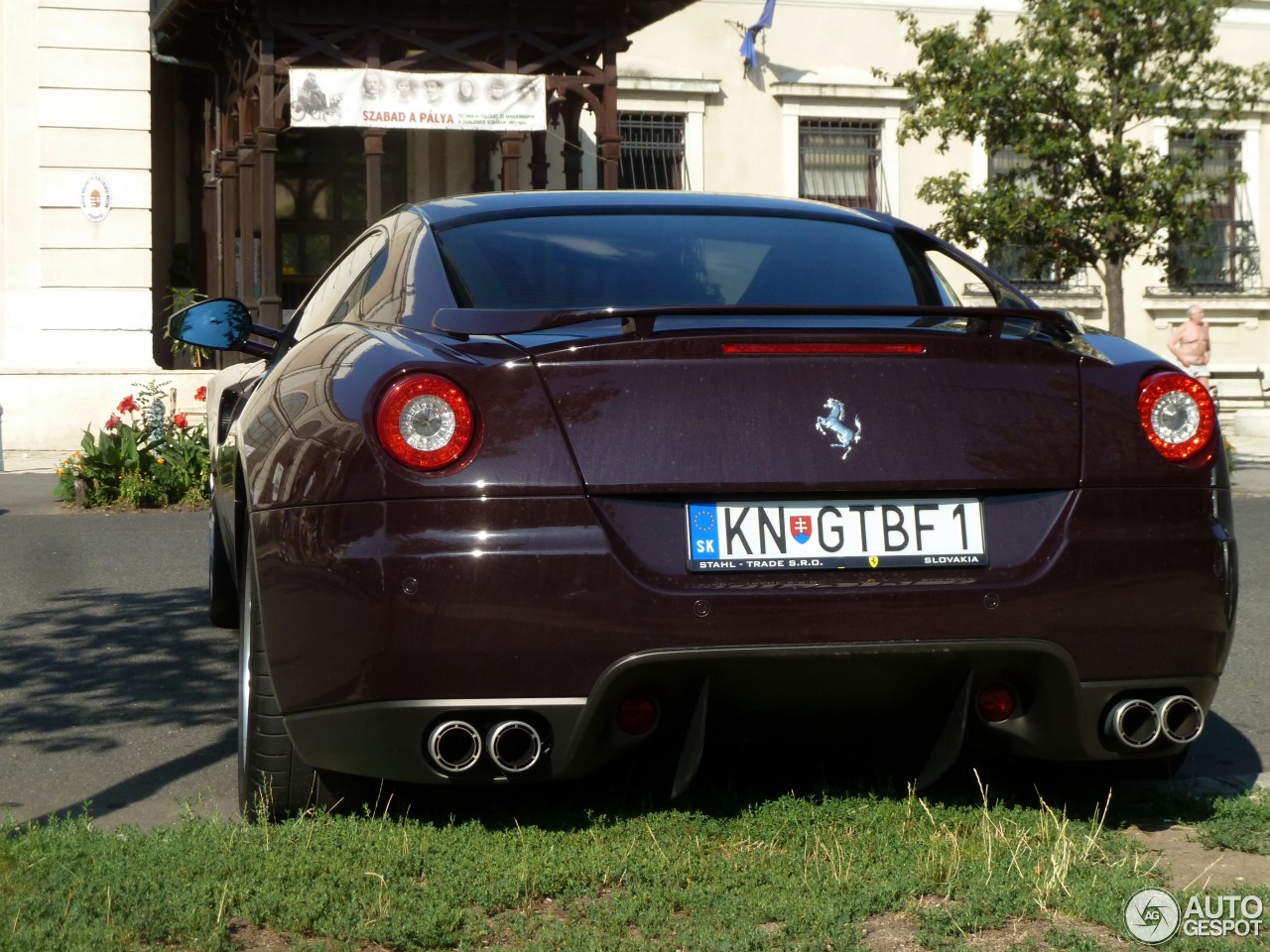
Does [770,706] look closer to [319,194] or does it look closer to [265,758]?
[265,758]

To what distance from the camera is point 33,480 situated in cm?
1412

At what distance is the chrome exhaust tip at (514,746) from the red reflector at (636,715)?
0.18m

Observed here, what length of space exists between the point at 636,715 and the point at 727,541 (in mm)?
396

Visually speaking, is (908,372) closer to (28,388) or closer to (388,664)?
(388,664)

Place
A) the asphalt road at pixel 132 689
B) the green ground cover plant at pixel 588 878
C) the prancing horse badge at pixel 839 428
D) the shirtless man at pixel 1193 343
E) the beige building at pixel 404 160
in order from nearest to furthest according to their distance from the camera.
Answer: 1. the green ground cover plant at pixel 588 878
2. the prancing horse badge at pixel 839 428
3. the asphalt road at pixel 132 689
4. the beige building at pixel 404 160
5. the shirtless man at pixel 1193 343

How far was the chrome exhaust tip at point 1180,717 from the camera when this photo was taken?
3.43 metres

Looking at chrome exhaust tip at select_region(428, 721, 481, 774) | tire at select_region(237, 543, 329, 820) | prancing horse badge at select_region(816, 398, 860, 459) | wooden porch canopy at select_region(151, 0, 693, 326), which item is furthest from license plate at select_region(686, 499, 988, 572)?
wooden porch canopy at select_region(151, 0, 693, 326)

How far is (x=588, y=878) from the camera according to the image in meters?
3.35

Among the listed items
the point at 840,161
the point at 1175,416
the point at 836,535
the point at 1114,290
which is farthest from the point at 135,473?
the point at 840,161

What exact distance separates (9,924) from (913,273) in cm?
247

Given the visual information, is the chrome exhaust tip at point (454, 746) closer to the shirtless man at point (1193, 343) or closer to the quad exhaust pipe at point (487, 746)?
the quad exhaust pipe at point (487, 746)

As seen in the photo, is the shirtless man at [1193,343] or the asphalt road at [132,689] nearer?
the asphalt road at [132,689]

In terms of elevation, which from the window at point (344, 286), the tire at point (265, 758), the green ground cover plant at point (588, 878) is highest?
the window at point (344, 286)

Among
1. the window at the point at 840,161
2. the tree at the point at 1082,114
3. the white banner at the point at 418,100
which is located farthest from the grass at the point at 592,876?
the window at the point at 840,161
